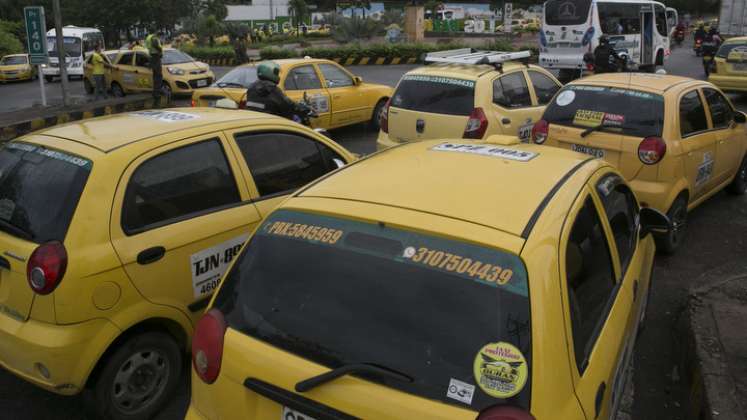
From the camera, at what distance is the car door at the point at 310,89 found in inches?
423

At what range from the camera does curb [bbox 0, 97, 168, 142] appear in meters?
12.0

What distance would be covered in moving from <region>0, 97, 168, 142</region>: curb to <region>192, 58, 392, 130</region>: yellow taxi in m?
3.63

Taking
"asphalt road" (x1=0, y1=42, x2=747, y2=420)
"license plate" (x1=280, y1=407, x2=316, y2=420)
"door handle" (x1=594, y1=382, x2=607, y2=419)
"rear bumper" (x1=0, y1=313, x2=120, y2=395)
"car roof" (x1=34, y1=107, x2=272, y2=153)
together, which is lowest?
"asphalt road" (x1=0, y1=42, x2=747, y2=420)

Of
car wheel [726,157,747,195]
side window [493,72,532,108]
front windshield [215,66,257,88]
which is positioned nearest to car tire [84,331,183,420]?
side window [493,72,532,108]

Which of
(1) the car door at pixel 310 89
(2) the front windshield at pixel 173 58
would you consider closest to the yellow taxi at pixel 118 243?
(1) the car door at pixel 310 89

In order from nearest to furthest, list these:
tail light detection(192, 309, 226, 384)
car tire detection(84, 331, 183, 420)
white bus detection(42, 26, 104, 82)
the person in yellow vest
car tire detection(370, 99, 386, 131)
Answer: tail light detection(192, 309, 226, 384) → car tire detection(84, 331, 183, 420) → car tire detection(370, 99, 386, 131) → the person in yellow vest → white bus detection(42, 26, 104, 82)

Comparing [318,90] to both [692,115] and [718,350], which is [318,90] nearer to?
[692,115]

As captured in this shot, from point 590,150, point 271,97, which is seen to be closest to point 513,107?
point 590,150

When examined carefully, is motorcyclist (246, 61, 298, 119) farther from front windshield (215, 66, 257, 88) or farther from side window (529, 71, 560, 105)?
side window (529, 71, 560, 105)

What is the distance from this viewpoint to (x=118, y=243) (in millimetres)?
3326

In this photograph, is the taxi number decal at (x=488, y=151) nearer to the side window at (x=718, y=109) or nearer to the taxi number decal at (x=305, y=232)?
the taxi number decal at (x=305, y=232)

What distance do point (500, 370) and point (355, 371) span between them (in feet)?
1.53

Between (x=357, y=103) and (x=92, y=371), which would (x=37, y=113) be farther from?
(x=92, y=371)

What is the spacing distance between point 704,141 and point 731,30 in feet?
88.6
